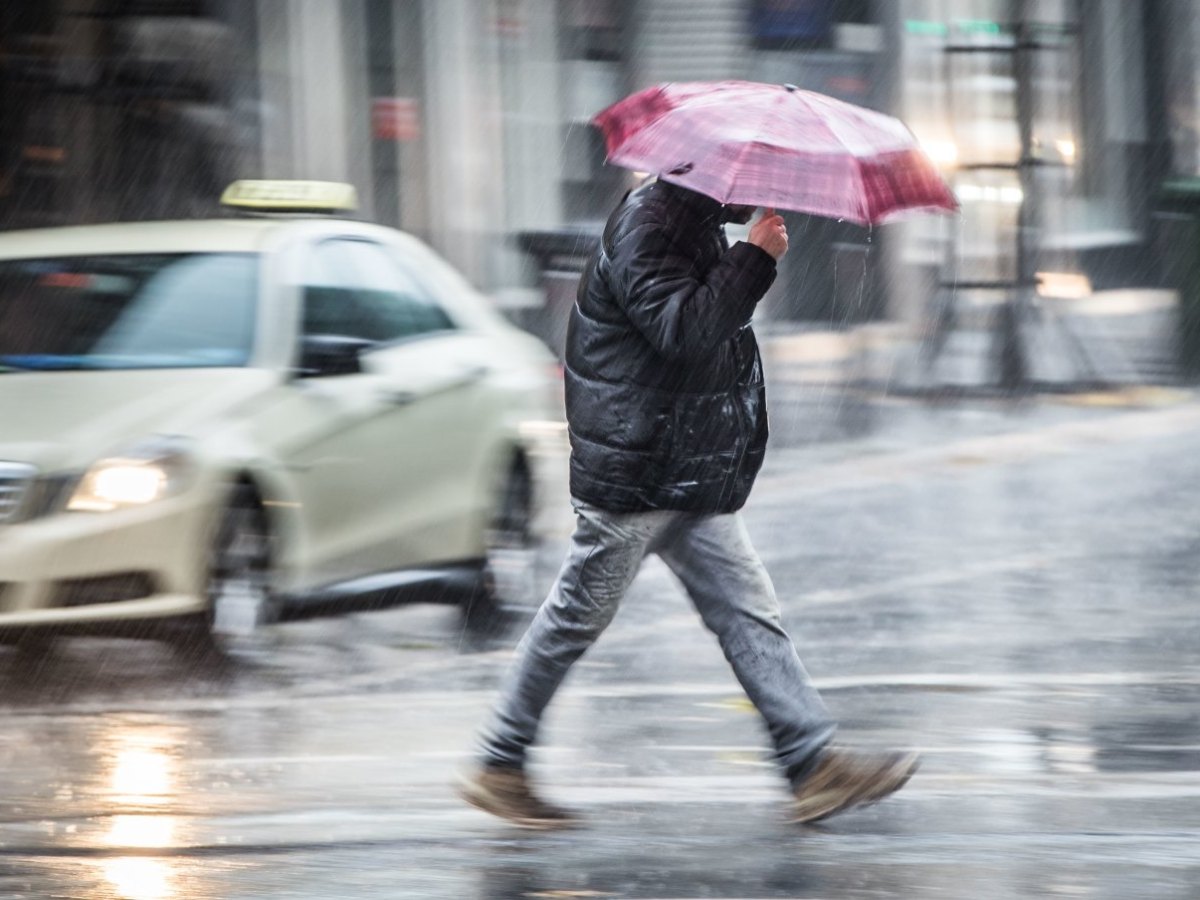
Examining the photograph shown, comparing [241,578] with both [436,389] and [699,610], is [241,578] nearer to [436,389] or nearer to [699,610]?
[436,389]

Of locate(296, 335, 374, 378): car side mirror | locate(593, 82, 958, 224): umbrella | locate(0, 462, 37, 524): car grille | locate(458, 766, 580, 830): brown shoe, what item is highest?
locate(593, 82, 958, 224): umbrella

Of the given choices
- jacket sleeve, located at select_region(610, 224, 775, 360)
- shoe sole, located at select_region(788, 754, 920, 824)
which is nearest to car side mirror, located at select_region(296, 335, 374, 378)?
jacket sleeve, located at select_region(610, 224, 775, 360)

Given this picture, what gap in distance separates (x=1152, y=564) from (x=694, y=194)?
476 centimetres

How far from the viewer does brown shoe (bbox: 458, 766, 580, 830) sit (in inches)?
216

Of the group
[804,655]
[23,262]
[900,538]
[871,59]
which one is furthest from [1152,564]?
[871,59]

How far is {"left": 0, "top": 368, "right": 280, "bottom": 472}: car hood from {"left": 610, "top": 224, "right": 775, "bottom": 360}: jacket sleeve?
2539 mm

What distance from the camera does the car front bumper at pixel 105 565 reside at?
281 inches

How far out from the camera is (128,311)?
801 centimetres

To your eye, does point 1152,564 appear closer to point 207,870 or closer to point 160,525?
point 160,525

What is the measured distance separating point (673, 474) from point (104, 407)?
273 centimetres

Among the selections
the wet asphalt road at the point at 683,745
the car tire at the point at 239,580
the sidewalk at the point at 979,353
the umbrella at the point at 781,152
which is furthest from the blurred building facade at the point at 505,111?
the umbrella at the point at 781,152

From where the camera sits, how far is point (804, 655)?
7.82 m

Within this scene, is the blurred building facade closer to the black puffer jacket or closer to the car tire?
the car tire

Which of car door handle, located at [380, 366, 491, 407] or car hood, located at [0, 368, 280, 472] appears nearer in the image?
car hood, located at [0, 368, 280, 472]
